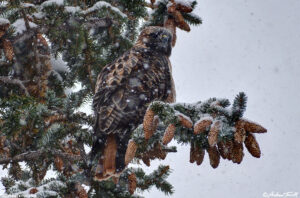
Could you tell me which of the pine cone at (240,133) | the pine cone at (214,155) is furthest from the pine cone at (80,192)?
the pine cone at (240,133)

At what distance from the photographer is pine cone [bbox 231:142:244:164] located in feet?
7.18

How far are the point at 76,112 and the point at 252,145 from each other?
162cm

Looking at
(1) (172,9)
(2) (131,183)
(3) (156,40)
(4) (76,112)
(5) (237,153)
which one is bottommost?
(5) (237,153)

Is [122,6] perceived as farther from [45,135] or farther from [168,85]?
[45,135]

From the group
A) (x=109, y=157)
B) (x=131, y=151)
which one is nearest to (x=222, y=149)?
(x=131, y=151)

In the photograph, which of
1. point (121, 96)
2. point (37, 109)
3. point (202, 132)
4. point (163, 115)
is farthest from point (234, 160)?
point (121, 96)

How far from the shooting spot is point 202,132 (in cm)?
242

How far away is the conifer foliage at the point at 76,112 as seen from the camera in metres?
2.36

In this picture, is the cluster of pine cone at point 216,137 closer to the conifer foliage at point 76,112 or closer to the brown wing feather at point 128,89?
the conifer foliage at point 76,112

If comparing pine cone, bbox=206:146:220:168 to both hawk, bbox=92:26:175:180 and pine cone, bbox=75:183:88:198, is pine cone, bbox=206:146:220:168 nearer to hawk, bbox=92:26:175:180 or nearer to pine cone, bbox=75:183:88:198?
pine cone, bbox=75:183:88:198

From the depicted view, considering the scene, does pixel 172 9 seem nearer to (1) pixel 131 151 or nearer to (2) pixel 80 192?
(1) pixel 131 151

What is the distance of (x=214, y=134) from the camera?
7.13 feet

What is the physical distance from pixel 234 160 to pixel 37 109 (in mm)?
1403

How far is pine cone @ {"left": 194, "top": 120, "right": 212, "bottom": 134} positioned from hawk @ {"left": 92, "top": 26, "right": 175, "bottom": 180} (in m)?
1.20
